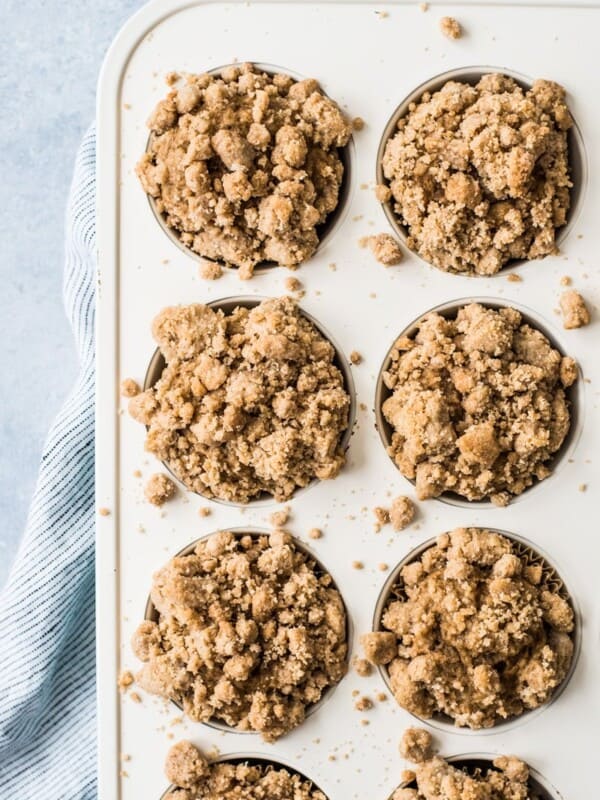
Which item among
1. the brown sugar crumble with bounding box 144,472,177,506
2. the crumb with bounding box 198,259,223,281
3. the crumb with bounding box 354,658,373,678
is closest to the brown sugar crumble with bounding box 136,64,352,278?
the crumb with bounding box 198,259,223,281

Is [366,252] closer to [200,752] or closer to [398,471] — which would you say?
[398,471]

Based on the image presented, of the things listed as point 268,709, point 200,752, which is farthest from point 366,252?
point 200,752

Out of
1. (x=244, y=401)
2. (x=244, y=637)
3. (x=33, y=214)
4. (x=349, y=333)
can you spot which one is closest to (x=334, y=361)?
(x=349, y=333)

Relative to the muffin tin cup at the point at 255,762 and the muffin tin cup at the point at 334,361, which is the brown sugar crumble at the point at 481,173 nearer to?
the muffin tin cup at the point at 334,361

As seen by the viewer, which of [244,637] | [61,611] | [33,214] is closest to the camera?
[244,637]

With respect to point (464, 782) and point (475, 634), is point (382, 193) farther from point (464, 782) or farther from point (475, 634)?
point (464, 782)

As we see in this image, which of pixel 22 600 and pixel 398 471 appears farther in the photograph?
pixel 22 600
